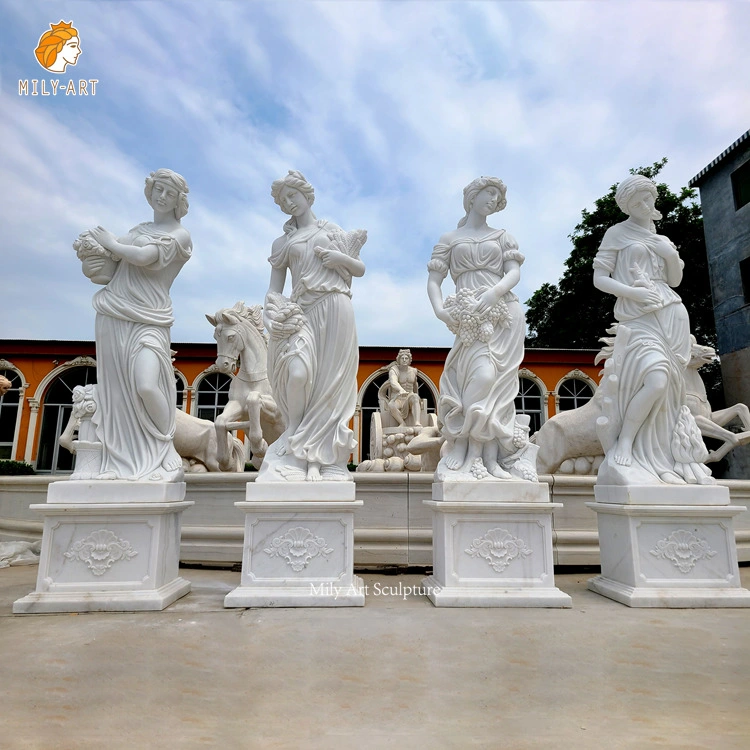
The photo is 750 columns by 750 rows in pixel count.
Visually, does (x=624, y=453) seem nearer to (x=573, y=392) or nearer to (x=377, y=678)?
(x=377, y=678)

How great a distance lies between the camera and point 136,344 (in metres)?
3.86

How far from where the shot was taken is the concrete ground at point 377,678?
189 centimetres

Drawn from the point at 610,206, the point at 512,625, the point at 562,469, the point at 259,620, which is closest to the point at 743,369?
the point at 610,206

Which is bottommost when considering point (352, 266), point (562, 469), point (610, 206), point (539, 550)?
point (539, 550)

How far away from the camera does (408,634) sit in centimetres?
299

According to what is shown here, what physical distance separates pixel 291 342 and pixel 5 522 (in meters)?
4.97

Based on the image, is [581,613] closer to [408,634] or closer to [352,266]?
[408,634]

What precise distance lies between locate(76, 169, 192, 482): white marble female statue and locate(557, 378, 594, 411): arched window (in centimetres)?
1630

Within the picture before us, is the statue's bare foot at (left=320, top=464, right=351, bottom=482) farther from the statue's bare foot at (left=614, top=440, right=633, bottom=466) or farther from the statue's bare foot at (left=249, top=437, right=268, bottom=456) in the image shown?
the statue's bare foot at (left=249, top=437, right=268, bottom=456)

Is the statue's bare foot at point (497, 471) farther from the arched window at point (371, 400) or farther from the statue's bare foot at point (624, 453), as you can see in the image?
the arched window at point (371, 400)

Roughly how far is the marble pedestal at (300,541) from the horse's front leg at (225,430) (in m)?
2.98

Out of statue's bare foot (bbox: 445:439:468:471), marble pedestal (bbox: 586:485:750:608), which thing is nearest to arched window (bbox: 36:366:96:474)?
statue's bare foot (bbox: 445:439:468:471)

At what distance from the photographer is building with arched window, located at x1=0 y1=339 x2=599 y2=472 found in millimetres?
17766

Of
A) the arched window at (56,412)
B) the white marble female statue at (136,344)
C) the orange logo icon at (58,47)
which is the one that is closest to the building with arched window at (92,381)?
the arched window at (56,412)
